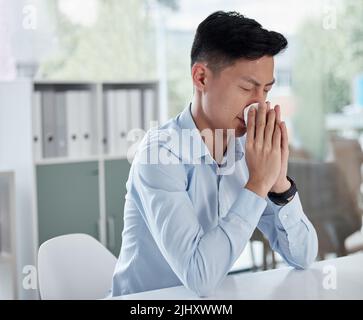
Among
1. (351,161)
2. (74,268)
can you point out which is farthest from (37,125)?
(351,161)

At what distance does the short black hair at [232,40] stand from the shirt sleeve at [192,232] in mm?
291

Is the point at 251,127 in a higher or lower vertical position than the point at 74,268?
higher

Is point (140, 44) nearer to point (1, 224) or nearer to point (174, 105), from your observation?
point (174, 105)

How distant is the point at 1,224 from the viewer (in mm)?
2562

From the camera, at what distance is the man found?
44.7 inches

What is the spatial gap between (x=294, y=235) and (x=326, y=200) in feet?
8.39

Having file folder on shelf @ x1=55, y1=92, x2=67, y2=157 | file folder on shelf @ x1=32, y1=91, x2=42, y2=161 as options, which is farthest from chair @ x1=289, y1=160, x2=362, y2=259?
file folder on shelf @ x1=32, y1=91, x2=42, y2=161

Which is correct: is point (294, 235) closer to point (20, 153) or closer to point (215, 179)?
point (215, 179)

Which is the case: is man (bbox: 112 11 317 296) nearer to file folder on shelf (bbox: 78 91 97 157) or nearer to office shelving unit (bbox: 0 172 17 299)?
office shelving unit (bbox: 0 172 17 299)

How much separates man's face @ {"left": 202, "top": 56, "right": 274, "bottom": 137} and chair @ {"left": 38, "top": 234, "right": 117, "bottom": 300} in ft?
1.67

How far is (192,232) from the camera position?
113 cm

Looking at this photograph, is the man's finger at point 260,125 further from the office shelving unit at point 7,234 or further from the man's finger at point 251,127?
the office shelving unit at point 7,234

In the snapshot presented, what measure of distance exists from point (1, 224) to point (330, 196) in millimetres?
2143

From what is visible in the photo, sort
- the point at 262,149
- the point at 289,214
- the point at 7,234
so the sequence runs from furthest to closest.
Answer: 1. the point at 7,234
2. the point at 289,214
3. the point at 262,149
